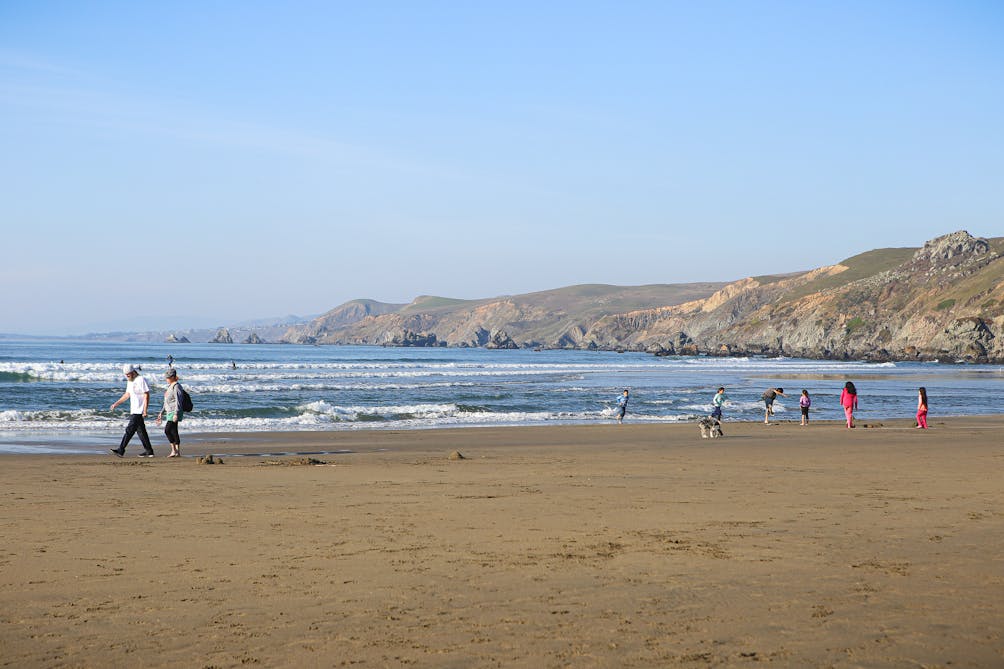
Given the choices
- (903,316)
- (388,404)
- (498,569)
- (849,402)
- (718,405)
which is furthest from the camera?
(903,316)

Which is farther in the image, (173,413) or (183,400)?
(183,400)

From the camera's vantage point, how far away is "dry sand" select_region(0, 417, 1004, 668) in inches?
208

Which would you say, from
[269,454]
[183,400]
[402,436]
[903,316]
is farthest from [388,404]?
[903,316]

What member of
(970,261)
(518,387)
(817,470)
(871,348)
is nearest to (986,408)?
(518,387)

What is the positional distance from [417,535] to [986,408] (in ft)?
118

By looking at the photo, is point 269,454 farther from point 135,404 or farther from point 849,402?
point 849,402

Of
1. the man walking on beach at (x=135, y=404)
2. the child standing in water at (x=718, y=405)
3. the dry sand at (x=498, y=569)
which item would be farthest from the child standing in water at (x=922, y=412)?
the man walking on beach at (x=135, y=404)

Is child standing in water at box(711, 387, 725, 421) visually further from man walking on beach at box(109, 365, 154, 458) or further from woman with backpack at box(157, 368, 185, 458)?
man walking on beach at box(109, 365, 154, 458)

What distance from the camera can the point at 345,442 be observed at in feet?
72.5

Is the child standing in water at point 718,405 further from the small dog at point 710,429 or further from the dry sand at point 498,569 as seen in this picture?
the dry sand at point 498,569

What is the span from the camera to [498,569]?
7266mm

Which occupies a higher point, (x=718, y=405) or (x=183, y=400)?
(x=183, y=400)

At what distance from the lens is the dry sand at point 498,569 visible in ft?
17.3

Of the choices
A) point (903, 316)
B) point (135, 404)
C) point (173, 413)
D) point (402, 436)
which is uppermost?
point (903, 316)
